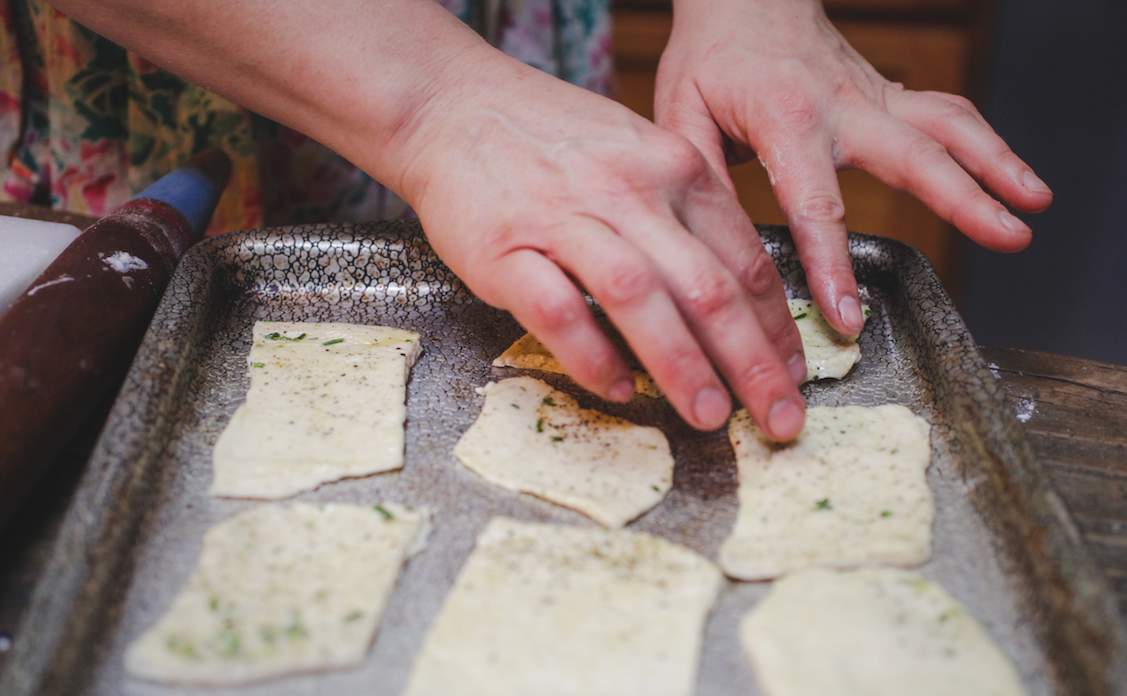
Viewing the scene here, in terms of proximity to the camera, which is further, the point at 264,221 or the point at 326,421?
the point at 264,221

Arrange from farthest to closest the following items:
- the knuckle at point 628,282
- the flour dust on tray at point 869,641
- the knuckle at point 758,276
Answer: the knuckle at point 758,276 < the knuckle at point 628,282 < the flour dust on tray at point 869,641

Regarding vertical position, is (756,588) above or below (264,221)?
above

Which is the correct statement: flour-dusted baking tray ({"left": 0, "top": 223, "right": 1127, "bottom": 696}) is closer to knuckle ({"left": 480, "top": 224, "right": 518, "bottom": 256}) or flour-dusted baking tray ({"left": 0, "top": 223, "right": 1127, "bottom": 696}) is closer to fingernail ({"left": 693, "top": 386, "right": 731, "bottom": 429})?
fingernail ({"left": 693, "top": 386, "right": 731, "bottom": 429})

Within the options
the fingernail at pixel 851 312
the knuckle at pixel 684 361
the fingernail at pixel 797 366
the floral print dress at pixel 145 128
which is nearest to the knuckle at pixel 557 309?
the knuckle at pixel 684 361

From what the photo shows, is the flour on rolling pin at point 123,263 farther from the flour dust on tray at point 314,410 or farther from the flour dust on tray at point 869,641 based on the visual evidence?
the flour dust on tray at point 869,641

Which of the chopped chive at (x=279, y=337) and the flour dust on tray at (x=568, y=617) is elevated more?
the flour dust on tray at (x=568, y=617)

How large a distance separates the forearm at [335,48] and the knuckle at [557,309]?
302 mm

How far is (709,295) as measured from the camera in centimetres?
106

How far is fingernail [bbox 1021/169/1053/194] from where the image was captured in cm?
130

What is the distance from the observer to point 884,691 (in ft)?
2.84

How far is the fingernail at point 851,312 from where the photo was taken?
4.27ft

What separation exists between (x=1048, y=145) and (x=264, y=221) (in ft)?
7.46

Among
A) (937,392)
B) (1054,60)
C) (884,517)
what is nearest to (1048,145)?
(1054,60)

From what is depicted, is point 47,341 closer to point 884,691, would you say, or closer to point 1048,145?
point 884,691
